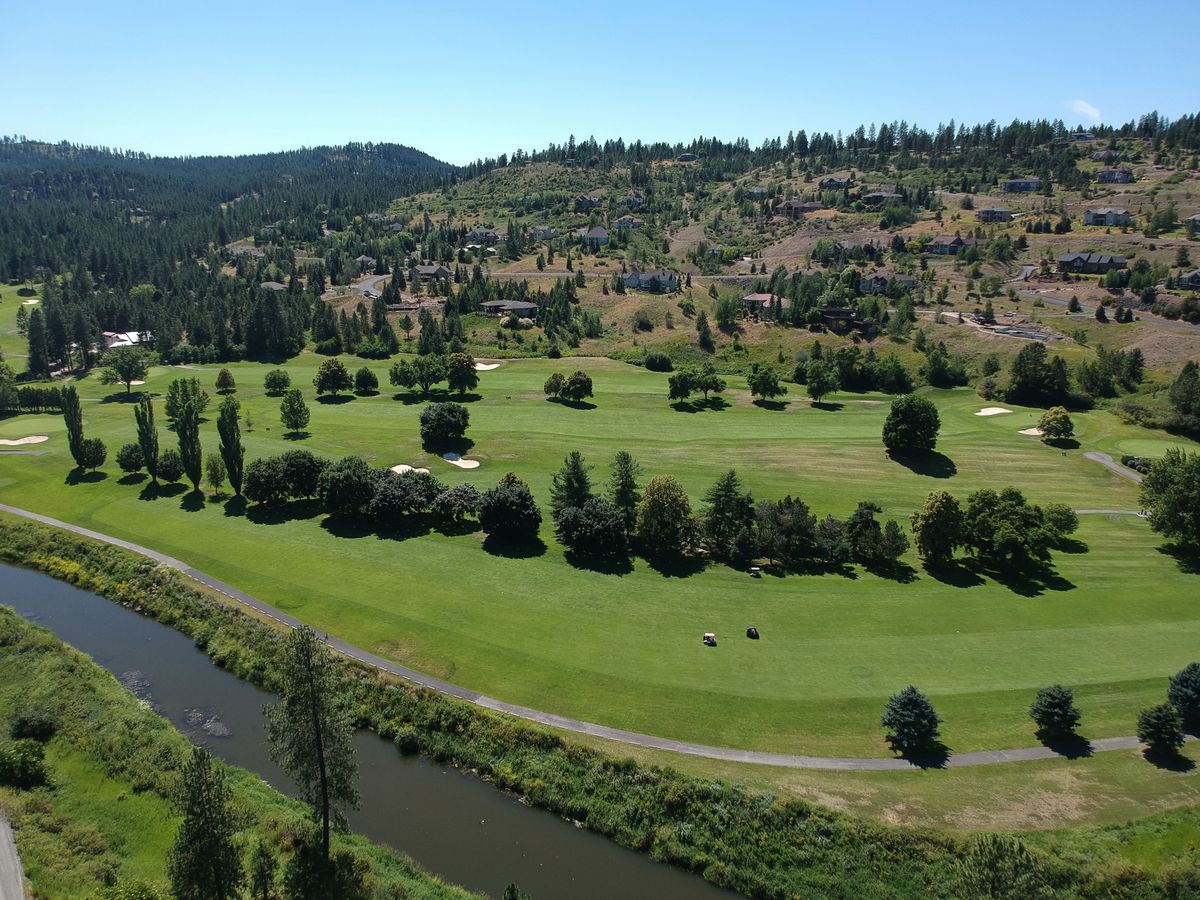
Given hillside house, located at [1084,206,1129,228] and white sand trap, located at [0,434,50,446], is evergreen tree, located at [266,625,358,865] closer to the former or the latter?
white sand trap, located at [0,434,50,446]

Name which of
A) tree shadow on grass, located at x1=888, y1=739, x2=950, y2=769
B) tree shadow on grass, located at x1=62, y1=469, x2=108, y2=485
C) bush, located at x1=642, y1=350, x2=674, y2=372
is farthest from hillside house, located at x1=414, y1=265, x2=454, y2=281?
tree shadow on grass, located at x1=888, y1=739, x2=950, y2=769

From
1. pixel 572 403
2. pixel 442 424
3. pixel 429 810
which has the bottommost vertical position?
pixel 429 810

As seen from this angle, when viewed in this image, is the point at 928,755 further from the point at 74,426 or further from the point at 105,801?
the point at 74,426

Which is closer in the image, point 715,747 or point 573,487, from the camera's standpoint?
point 715,747

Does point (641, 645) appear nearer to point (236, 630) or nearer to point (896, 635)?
point (896, 635)

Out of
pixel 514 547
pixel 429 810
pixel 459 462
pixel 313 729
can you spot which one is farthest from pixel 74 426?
pixel 429 810

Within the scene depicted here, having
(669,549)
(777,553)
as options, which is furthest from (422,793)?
(777,553)
